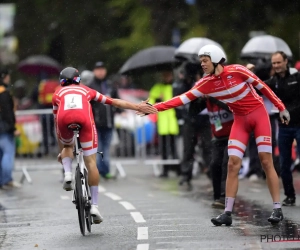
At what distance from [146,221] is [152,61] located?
8.63 metres

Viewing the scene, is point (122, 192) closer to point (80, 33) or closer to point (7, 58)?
point (80, 33)

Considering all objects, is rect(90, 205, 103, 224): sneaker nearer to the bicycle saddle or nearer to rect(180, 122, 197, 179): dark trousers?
the bicycle saddle

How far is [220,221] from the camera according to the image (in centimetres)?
1234

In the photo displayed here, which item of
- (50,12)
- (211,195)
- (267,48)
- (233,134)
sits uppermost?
(50,12)

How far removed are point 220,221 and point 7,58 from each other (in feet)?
128

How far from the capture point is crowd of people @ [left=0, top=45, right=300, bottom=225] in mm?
12688

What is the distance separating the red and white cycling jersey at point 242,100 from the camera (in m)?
12.7

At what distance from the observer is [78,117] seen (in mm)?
12227

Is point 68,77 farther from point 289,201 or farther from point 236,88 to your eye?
point 289,201

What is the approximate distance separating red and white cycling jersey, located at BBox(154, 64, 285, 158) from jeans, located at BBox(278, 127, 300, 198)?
195 centimetres

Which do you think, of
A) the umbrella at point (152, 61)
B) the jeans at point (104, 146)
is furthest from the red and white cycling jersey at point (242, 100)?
the umbrella at point (152, 61)

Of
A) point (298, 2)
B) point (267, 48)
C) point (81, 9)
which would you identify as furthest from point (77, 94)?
point (81, 9)

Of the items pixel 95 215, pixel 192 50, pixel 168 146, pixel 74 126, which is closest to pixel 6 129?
pixel 192 50

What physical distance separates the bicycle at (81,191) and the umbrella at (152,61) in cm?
906
